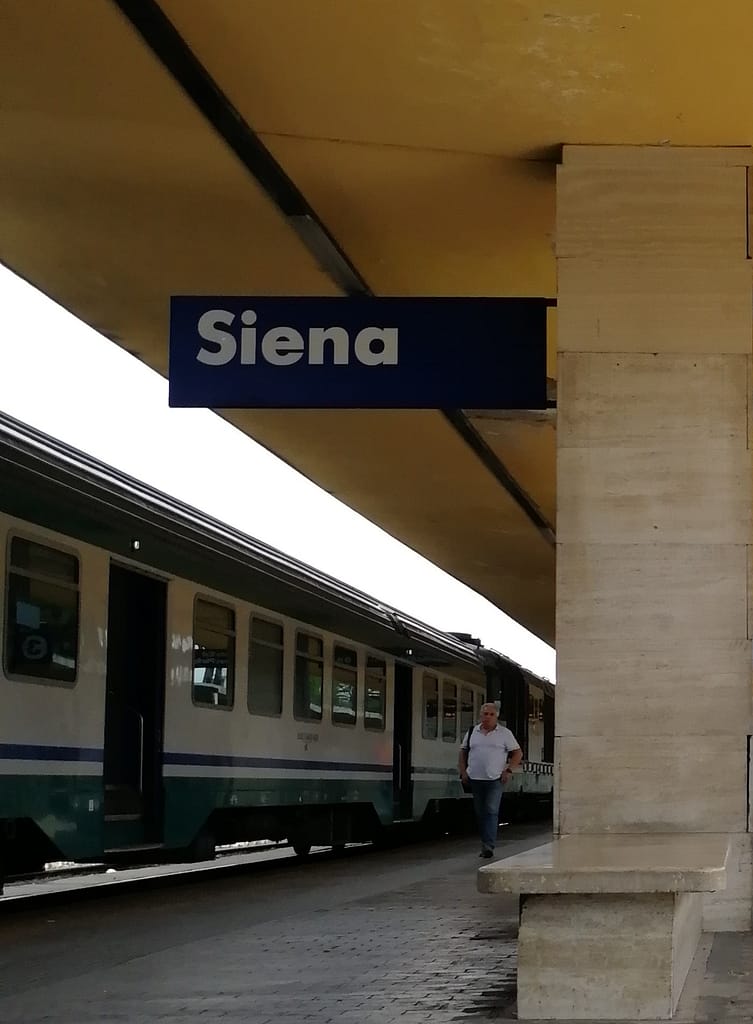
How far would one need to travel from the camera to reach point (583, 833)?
26.5ft

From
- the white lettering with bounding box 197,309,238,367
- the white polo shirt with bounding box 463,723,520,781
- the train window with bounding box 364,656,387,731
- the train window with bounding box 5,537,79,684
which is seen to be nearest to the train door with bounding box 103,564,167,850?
the train window with bounding box 5,537,79,684

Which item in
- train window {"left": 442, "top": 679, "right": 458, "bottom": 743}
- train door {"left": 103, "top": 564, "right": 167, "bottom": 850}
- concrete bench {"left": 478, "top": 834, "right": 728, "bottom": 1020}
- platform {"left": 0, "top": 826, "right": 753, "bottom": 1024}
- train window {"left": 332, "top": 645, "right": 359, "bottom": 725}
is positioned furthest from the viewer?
train window {"left": 442, "top": 679, "right": 458, "bottom": 743}

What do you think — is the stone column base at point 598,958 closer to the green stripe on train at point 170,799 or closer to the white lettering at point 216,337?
the white lettering at point 216,337

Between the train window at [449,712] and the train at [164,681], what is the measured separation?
3270 mm

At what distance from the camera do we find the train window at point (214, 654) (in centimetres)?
1322

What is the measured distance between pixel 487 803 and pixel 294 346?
A: 7.97 metres

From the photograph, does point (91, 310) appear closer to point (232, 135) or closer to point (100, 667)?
point (100, 667)

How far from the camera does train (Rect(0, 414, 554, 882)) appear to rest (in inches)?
399

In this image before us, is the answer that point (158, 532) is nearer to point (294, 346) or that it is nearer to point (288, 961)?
point (294, 346)

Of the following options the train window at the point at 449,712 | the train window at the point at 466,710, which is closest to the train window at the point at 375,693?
the train window at the point at 449,712

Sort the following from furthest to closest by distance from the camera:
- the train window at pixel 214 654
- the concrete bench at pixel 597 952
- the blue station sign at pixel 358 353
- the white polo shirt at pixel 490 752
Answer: the white polo shirt at pixel 490 752
the train window at pixel 214 654
the blue station sign at pixel 358 353
the concrete bench at pixel 597 952

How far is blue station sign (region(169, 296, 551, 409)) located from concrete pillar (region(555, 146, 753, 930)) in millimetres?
335

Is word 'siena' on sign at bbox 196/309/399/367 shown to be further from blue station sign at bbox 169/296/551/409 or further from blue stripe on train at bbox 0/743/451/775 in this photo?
blue stripe on train at bbox 0/743/451/775

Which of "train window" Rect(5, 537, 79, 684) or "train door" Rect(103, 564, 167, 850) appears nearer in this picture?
"train window" Rect(5, 537, 79, 684)
